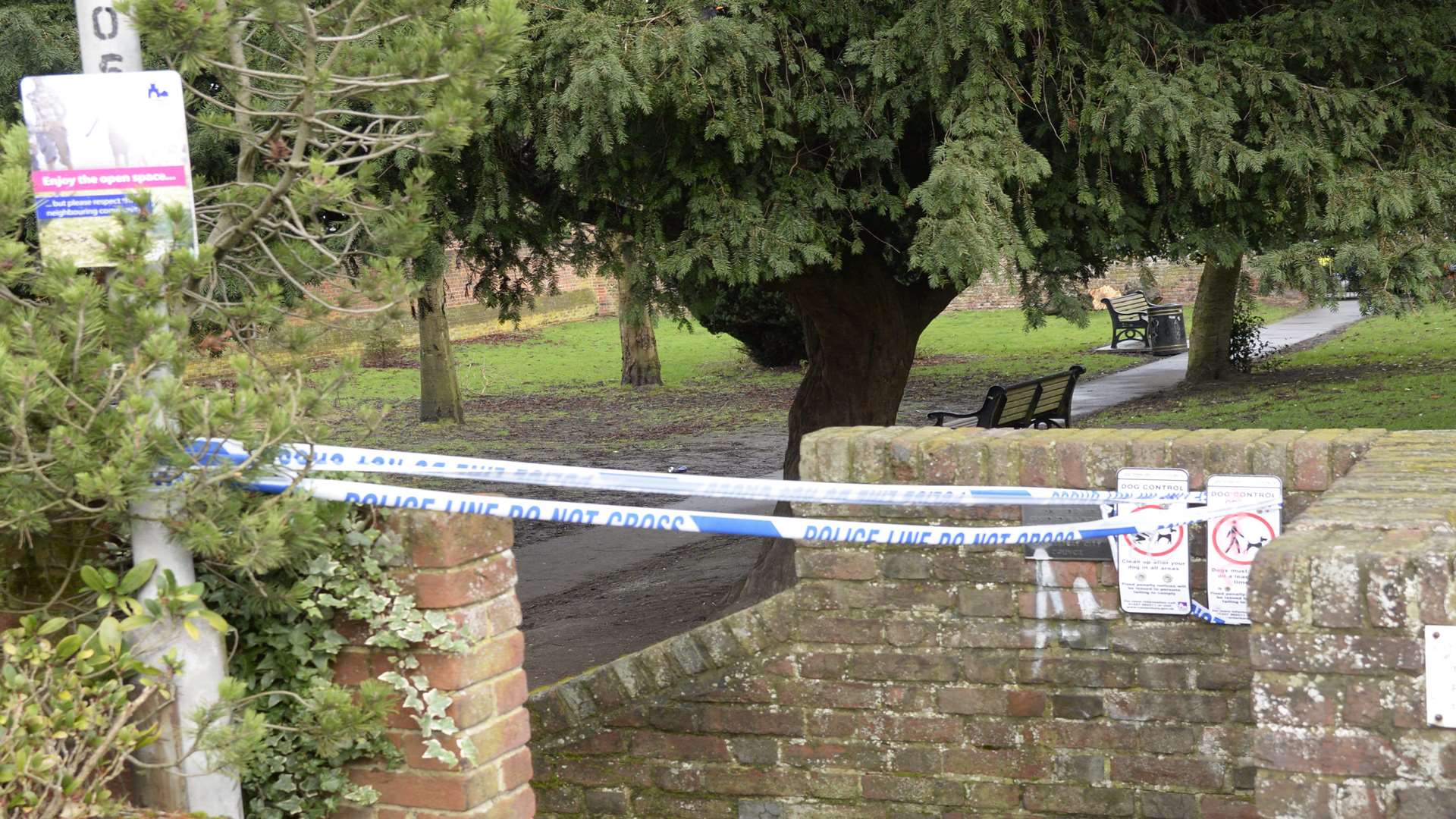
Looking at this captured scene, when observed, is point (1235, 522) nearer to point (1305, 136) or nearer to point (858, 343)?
point (1305, 136)

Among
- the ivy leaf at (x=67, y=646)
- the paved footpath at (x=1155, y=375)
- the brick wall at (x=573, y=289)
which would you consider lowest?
the paved footpath at (x=1155, y=375)

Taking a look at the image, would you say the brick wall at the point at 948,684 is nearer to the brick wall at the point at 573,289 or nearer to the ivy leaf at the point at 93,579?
the ivy leaf at the point at 93,579

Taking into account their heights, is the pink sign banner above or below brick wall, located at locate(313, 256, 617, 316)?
above

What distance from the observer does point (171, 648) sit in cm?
304

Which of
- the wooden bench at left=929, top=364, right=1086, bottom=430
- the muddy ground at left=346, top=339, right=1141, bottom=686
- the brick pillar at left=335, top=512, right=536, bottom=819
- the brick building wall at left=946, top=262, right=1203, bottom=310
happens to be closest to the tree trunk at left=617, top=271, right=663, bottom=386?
the muddy ground at left=346, top=339, right=1141, bottom=686

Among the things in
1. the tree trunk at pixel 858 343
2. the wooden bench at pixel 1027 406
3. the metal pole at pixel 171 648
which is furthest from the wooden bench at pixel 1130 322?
the metal pole at pixel 171 648

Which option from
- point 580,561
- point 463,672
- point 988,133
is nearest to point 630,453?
point 580,561

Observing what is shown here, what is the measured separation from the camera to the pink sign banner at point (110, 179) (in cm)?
296

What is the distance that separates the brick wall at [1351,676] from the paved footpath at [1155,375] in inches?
394

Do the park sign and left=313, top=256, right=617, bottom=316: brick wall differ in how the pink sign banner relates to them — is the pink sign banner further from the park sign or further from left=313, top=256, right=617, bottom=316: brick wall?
left=313, top=256, right=617, bottom=316: brick wall

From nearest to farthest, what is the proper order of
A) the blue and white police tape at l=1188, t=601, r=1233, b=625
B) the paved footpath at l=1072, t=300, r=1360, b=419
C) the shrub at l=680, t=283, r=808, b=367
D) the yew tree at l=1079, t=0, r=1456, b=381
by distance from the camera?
the blue and white police tape at l=1188, t=601, r=1233, b=625 < the yew tree at l=1079, t=0, r=1456, b=381 < the paved footpath at l=1072, t=300, r=1360, b=419 < the shrub at l=680, t=283, r=808, b=367

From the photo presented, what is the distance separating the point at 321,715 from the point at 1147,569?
2650 millimetres

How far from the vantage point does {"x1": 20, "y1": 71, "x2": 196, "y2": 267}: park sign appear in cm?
295

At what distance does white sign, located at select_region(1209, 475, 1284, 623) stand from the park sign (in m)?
3.10
